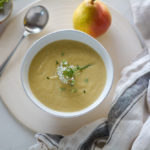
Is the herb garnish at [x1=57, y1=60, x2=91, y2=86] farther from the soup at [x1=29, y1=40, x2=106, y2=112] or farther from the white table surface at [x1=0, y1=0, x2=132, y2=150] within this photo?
the white table surface at [x1=0, y1=0, x2=132, y2=150]

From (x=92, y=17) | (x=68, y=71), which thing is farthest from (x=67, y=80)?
(x=92, y=17)

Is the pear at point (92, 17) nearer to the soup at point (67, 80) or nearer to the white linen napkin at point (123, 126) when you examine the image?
the soup at point (67, 80)

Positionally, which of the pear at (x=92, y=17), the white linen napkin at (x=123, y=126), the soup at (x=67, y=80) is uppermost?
the pear at (x=92, y=17)

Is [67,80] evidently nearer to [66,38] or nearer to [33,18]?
[66,38]

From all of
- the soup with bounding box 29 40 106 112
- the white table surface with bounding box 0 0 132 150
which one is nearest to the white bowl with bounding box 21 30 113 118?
the soup with bounding box 29 40 106 112

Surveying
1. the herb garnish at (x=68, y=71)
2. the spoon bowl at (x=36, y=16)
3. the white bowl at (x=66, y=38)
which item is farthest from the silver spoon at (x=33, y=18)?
the herb garnish at (x=68, y=71)

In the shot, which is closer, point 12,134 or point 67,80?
point 67,80
